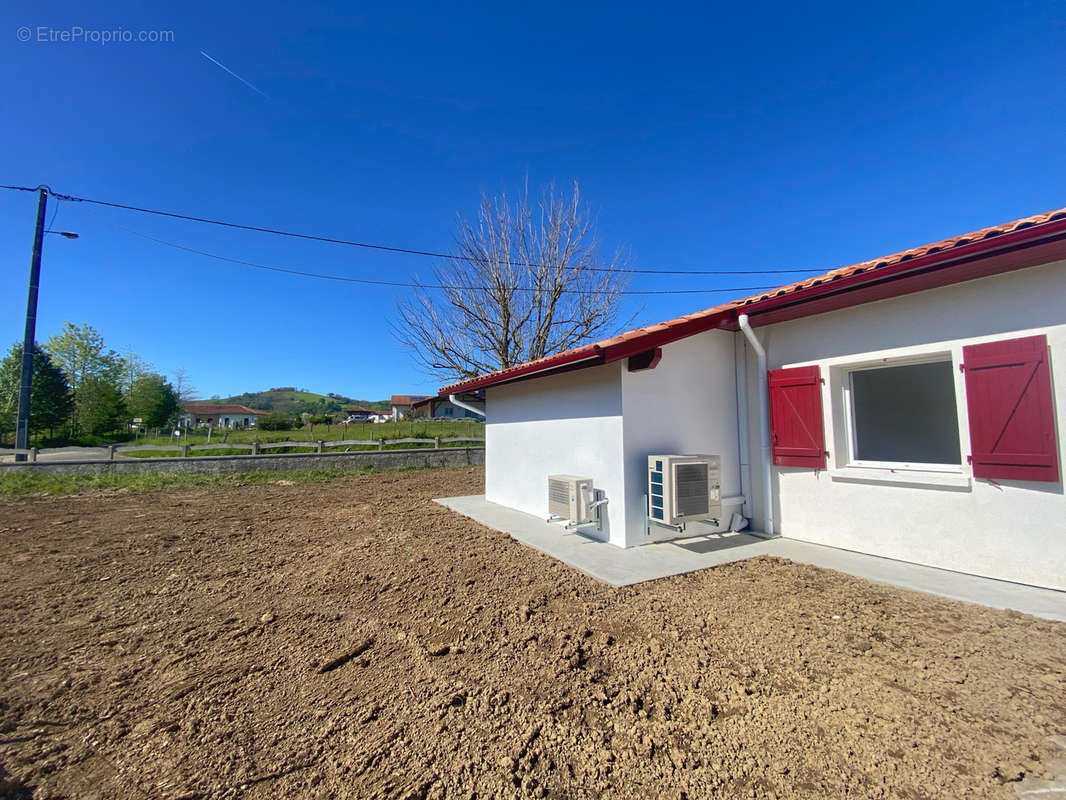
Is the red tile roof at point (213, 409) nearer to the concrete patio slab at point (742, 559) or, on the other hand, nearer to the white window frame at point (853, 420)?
the concrete patio slab at point (742, 559)

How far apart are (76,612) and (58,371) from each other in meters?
35.5

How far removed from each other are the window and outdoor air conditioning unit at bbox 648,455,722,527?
3.81 metres

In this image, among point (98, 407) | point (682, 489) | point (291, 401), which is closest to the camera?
point (682, 489)

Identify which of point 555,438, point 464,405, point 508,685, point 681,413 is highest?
point 464,405

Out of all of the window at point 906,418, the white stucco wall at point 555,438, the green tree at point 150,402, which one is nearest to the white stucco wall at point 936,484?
the white stucco wall at point 555,438

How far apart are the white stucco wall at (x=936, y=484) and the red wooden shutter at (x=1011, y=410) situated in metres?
0.08

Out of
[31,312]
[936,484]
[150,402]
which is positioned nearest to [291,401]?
[150,402]

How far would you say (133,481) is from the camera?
9.95 m

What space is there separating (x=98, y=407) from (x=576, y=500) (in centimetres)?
3533

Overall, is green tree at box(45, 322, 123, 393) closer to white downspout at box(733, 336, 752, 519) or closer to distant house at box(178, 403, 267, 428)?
distant house at box(178, 403, 267, 428)

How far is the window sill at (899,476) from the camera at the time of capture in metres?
3.64

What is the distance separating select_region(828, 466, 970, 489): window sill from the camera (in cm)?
364

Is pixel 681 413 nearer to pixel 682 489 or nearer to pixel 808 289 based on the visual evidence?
pixel 682 489

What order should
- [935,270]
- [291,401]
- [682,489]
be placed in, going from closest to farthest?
[935,270], [682,489], [291,401]
